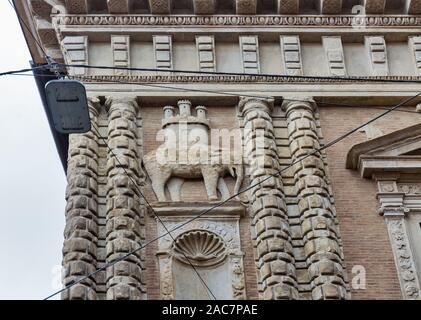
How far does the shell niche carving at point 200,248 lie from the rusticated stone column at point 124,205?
0.55 metres

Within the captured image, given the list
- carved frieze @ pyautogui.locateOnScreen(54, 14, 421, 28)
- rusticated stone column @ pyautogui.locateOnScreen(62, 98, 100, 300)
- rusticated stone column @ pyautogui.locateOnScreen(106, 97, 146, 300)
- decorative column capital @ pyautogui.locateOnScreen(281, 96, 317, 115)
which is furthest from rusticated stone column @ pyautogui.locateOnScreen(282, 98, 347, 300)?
rusticated stone column @ pyautogui.locateOnScreen(62, 98, 100, 300)

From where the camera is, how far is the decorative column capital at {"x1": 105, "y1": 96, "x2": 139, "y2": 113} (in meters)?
16.5

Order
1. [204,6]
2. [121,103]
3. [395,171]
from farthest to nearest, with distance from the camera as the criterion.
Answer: [204,6], [121,103], [395,171]

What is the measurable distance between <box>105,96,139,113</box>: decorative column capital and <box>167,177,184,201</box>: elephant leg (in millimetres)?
1407

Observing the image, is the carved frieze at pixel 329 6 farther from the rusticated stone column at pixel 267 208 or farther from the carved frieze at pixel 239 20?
the rusticated stone column at pixel 267 208

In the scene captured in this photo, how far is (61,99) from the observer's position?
13414 mm

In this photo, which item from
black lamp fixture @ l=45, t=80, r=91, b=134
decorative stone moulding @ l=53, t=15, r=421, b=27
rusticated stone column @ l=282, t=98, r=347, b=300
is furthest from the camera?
decorative stone moulding @ l=53, t=15, r=421, b=27

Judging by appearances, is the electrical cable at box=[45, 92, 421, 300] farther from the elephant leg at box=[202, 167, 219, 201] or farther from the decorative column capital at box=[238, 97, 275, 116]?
the decorative column capital at box=[238, 97, 275, 116]

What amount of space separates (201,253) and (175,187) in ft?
3.84

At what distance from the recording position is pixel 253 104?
16688 millimetres

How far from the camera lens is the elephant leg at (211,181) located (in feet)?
51.3

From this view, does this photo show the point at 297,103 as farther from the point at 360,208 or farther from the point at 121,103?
the point at 121,103

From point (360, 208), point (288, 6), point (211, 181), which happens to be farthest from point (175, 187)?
point (288, 6)
